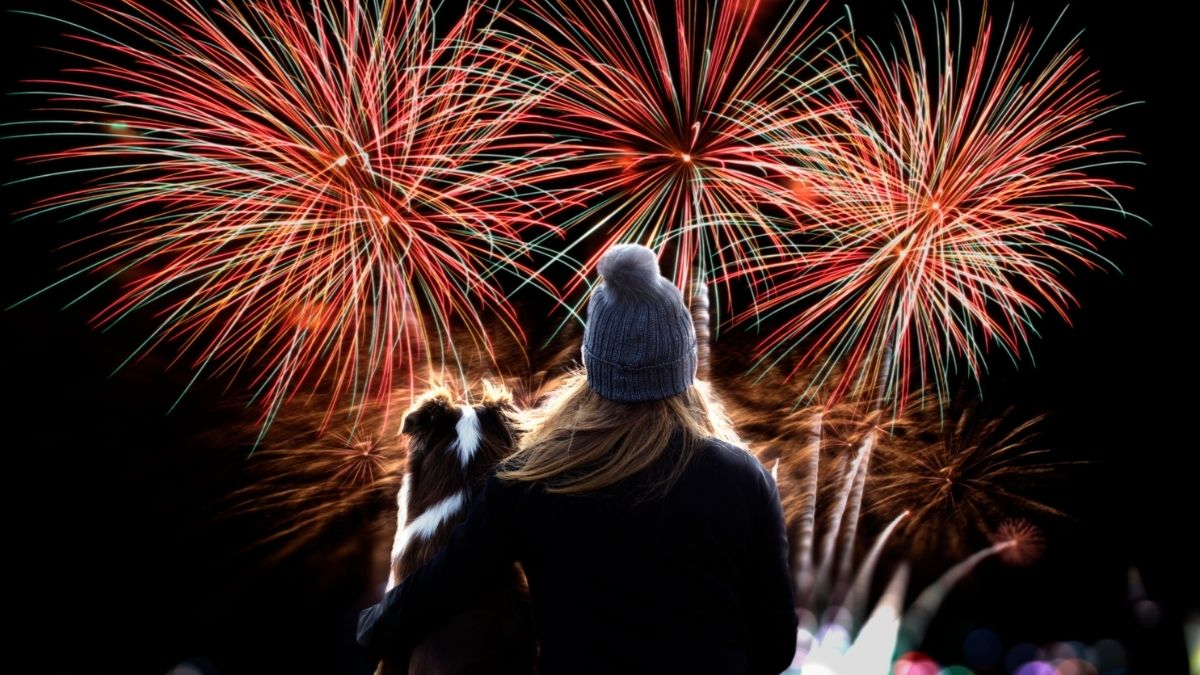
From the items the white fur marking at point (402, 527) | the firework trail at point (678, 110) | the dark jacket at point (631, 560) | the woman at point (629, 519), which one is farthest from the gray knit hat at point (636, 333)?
the firework trail at point (678, 110)

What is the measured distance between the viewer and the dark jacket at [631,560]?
4.60 ft

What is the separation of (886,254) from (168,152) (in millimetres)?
3439

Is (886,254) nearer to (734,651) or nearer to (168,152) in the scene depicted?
(734,651)

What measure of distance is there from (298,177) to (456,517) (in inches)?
81.4

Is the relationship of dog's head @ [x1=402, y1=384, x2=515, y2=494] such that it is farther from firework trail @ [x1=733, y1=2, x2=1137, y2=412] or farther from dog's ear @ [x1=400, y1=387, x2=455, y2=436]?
firework trail @ [x1=733, y1=2, x2=1137, y2=412]

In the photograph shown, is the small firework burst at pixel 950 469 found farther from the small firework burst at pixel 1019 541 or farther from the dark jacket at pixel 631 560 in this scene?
the dark jacket at pixel 631 560

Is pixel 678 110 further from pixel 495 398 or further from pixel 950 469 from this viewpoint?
pixel 950 469

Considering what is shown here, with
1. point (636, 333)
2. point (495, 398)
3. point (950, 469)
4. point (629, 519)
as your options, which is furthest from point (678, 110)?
point (950, 469)

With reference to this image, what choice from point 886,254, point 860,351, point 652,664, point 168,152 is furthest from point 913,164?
point 168,152

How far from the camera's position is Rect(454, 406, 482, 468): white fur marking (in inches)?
74.7

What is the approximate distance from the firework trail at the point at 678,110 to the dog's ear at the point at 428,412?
5.52ft

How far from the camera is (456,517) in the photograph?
1843 millimetres

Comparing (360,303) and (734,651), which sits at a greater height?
(360,303)

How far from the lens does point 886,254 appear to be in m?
3.78
